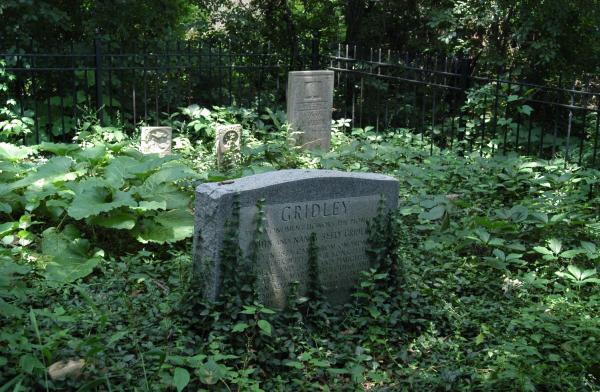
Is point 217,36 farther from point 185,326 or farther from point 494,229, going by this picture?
point 185,326

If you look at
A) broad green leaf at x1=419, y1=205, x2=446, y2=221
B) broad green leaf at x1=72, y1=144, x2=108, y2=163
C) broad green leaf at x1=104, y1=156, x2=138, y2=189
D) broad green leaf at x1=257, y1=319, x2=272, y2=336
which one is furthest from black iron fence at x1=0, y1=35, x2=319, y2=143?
broad green leaf at x1=257, y1=319, x2=272, y2=336

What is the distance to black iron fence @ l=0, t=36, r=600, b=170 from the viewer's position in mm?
9234

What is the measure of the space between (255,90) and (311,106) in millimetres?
3090

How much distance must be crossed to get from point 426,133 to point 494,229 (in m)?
5.32

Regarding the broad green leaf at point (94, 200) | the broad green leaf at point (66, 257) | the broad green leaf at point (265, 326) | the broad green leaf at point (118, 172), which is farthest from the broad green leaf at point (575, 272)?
the broad green leaf at point (118, 172)

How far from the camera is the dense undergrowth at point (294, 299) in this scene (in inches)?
150

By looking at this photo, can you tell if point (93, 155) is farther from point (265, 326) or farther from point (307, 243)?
point (265, 326)

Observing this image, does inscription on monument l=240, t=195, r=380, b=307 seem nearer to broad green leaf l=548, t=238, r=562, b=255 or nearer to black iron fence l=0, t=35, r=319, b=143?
broad green leaf l=548, t=238, r=562, b=255

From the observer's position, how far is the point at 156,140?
8.49 meters

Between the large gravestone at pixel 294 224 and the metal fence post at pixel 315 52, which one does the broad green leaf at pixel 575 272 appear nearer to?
the large gravestone at pixel 294 224

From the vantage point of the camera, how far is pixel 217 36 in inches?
486

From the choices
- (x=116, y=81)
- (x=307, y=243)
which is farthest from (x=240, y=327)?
(x=116, y=81)

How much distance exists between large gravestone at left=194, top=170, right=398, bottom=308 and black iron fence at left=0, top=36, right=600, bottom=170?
13.4 feet

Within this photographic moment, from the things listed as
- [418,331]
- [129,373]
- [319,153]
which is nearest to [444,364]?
[418,331]
